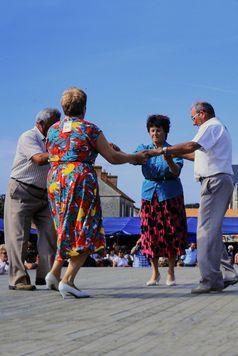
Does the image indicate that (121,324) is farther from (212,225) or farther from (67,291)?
(212,225)

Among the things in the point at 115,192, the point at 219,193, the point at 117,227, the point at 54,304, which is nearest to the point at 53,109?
the point at 219,193

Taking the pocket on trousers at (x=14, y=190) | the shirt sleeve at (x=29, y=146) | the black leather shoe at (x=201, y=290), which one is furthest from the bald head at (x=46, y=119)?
the black leather shoe at (x=201, y=290)

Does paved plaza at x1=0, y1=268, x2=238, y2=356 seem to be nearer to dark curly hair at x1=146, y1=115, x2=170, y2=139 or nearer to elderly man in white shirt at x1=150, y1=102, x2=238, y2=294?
elderly man in white shirt at x1=150, y1=102, x2=238, y2=294

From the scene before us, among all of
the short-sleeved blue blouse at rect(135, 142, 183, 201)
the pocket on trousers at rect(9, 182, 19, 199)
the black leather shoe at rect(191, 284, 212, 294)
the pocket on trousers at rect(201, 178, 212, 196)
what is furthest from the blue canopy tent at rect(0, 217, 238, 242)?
the black leather shoe at rect(191, 284, 212, 294)

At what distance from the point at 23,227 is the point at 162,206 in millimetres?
1639

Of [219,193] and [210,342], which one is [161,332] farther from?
[219,193]

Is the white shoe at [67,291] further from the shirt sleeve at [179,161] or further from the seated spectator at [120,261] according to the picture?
the seated spectator at [120,261]

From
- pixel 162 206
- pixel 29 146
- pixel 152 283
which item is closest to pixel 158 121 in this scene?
pixel 162 206

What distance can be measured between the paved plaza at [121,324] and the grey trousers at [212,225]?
33cm

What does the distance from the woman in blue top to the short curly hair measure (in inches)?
67.2

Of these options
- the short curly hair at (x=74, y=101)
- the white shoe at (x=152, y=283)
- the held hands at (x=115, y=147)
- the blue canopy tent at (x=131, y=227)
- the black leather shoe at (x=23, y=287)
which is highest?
the short curly hair at (x=74, y=101)

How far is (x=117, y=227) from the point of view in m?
24.6

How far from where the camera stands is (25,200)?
737cm

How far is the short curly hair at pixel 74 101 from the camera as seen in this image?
604 centimetres
